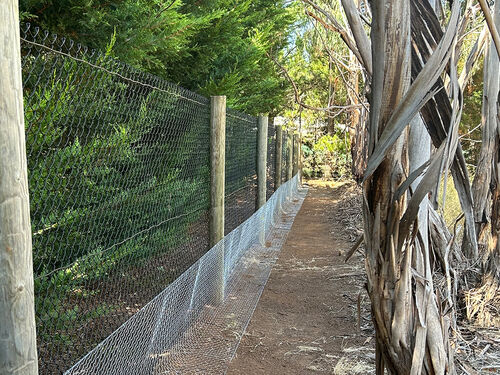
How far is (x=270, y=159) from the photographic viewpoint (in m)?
9.45

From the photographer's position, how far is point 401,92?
1425 mm

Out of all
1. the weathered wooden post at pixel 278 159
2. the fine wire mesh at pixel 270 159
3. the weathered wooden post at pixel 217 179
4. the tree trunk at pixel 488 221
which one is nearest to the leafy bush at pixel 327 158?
the fine wire mesh at pixel 270 159

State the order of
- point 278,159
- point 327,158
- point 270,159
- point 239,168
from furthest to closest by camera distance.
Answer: point 327,158 → point 278,159 → point 270,159 → point 239,168

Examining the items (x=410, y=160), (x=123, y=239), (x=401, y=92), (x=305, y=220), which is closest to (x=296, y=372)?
(x=123, y=239)

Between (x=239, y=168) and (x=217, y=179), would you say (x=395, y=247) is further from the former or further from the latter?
(x=239, y=168)

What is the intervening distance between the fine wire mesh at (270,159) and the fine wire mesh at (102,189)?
4.57 metres

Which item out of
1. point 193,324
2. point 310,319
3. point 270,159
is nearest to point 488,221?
point 310,319

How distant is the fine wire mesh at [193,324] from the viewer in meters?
2.36

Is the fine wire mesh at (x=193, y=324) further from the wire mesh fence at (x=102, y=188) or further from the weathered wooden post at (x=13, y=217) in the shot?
the weathered wooden post at (x=13, y=217)

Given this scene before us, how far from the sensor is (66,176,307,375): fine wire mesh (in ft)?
7.75

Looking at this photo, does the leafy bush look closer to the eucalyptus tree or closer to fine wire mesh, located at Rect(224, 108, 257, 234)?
fine wire mesh, located at Rect(224, 108, 257, 234)

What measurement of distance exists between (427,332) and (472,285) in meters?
2.41

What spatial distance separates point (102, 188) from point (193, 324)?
142 cm

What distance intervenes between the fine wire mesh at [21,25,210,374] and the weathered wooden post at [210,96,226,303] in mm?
85
